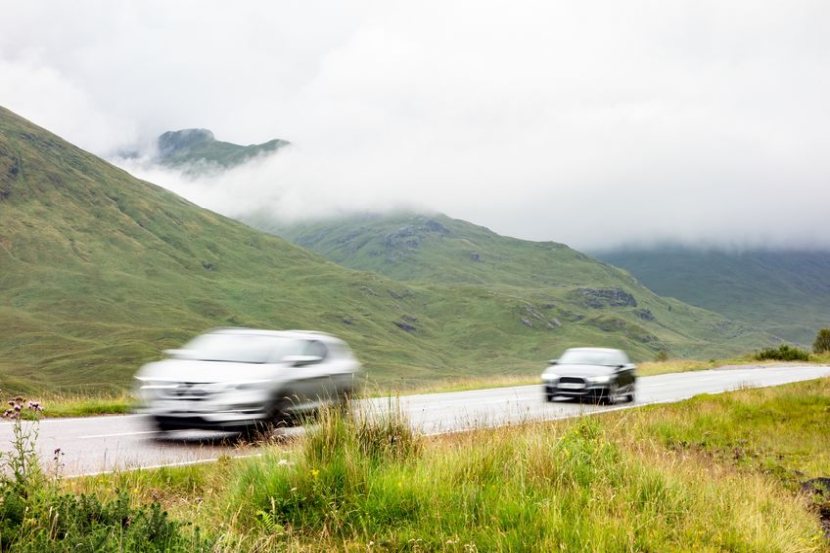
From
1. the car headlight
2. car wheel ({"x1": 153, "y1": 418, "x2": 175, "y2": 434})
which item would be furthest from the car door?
car wheel ({"x1": 153, "y1": 418, "x2": 175, "y2": 434})

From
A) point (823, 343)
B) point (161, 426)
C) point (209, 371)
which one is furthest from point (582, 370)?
point (823, 343)

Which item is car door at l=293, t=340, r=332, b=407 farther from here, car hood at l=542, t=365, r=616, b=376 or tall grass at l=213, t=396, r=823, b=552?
car hood at l=542, t=365, r=616, b=376

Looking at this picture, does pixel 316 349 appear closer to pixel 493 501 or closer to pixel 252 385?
pixel 252 385

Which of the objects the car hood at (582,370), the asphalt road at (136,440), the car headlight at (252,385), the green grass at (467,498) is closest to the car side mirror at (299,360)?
the car headlight at (252,385)

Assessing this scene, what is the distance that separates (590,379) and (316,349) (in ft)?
34.7

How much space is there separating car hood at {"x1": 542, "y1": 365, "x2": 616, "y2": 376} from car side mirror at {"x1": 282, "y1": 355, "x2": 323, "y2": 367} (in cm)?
1070

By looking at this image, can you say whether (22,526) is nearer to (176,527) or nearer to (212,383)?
(176,527)

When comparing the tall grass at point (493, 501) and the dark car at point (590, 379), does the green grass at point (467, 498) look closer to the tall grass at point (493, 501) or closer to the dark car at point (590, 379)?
the tall grass at point (493, 501)

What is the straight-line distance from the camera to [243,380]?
11523mm

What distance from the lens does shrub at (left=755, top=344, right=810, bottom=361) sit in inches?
2181

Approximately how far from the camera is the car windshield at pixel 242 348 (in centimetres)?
1266

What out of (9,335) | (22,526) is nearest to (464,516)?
(22,526)

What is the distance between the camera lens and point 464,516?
573 centimetres

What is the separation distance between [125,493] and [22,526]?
0.83 m
